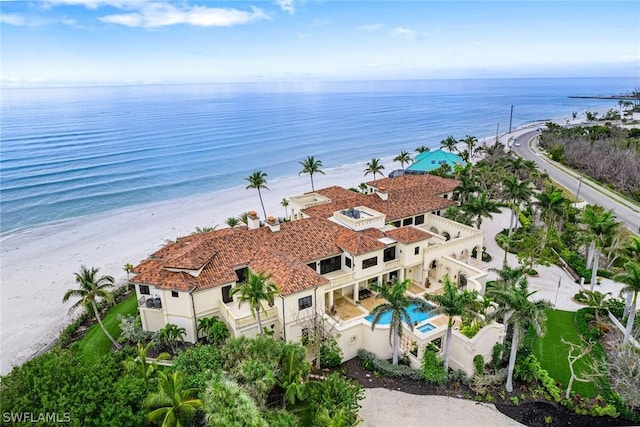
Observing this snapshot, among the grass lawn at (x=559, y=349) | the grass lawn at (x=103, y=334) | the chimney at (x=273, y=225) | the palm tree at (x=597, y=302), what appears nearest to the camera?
the grass lawn at (x=559, y=349)

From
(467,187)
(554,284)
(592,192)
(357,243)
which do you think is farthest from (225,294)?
(592,192)

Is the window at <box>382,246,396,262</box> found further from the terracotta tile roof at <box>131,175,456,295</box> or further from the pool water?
the pool water

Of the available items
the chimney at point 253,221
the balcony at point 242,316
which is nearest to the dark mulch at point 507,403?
the balcony at point 242,316

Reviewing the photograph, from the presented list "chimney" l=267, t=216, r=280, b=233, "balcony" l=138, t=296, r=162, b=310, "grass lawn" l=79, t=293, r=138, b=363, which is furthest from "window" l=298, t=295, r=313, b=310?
"grass lawn" l=79, t=293, r=138, b=363

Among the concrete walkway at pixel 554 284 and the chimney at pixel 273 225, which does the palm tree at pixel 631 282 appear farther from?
the chimney at pixel 273 225

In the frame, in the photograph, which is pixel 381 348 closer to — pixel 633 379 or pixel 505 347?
pixel 505 347

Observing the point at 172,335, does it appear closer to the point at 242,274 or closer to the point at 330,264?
the point at 242,274

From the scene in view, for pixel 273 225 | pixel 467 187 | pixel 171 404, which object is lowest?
pixel 171 404
